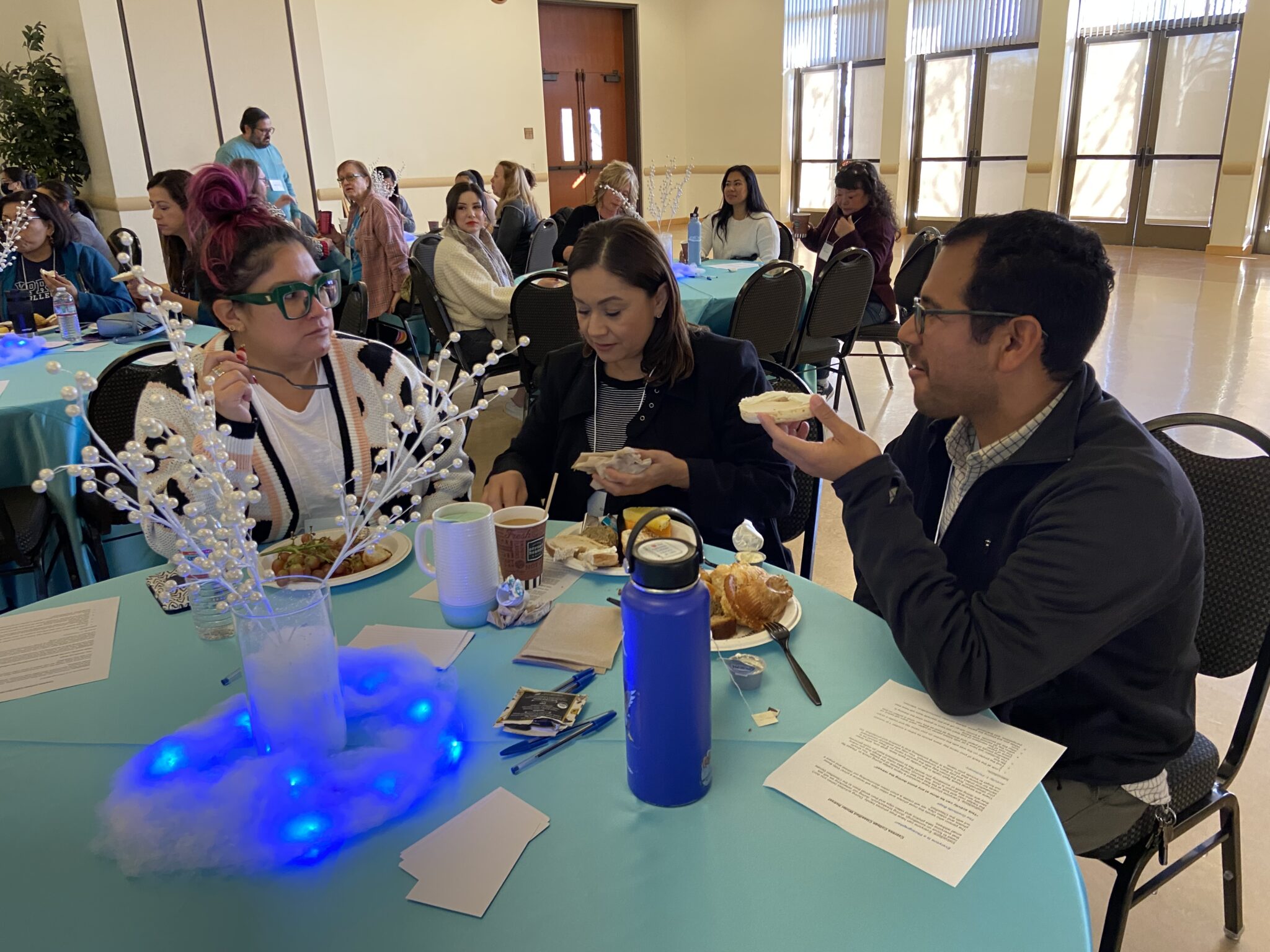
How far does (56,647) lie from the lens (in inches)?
49.8

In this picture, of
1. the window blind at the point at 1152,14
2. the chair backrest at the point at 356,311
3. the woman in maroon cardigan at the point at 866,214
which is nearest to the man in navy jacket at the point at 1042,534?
the chair backrest at the point at 356,311

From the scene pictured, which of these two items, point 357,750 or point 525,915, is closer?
point 525,915

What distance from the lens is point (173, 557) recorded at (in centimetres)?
94

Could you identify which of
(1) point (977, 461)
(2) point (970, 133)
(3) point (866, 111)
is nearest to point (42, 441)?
(1) point (977, 461)

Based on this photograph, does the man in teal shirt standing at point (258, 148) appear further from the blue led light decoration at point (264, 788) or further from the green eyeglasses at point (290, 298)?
the blue led light decoration at point (264, 788)

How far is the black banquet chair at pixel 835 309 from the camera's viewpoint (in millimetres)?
4391

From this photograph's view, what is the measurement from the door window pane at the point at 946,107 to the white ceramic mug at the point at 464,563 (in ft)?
42.2

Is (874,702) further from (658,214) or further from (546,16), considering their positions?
(546,16)

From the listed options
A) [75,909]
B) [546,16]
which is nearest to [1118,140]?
[546,16]

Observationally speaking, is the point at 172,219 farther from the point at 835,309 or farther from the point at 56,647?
the point at 56,647

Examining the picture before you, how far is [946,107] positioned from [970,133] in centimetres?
54

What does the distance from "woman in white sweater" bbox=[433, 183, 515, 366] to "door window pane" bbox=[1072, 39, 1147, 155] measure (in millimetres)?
9622

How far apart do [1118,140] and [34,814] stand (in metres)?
12.9

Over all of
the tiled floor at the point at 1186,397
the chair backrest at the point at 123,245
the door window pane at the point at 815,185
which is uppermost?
the door window pane at the point at 815,185
